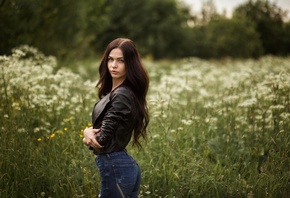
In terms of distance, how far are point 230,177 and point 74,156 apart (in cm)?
203

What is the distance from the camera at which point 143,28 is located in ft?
155

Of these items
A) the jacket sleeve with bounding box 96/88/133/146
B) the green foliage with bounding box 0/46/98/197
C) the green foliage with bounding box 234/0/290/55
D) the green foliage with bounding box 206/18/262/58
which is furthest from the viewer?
the green foliage with bounding box 234/0/290/55

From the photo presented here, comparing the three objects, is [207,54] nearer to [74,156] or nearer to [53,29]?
[53,29]

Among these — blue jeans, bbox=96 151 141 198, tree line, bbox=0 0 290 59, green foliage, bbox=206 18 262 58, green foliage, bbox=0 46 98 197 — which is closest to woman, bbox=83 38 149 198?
blue jeans, bbox=96 151 141 198

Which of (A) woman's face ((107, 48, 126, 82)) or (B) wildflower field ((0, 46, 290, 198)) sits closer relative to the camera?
(A) woman's face ((107, 48, 126, 82))

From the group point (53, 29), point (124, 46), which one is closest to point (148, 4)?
point (53, 29)

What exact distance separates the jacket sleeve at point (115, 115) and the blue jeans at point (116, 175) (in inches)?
6.2

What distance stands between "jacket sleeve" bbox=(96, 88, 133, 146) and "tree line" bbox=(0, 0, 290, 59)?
6626mm

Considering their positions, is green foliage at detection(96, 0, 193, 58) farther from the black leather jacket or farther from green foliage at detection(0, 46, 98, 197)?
the black leather jacket

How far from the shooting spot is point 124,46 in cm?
303

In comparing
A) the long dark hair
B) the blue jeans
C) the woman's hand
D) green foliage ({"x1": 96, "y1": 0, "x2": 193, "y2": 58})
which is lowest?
the blue jeans

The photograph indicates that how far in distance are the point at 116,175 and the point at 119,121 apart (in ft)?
1.42

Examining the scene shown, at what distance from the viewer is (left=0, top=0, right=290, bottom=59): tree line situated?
401 inches

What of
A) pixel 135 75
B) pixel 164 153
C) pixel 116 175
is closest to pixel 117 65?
pixel 135 75
